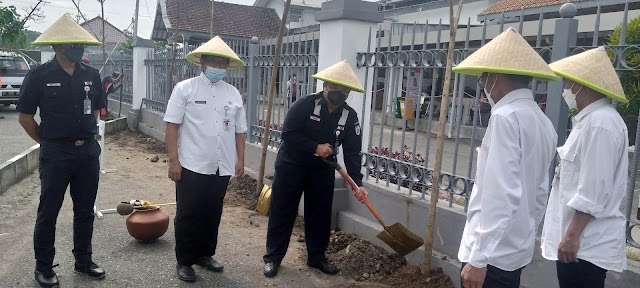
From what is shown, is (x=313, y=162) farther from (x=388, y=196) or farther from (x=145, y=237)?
(x=145, y=237)

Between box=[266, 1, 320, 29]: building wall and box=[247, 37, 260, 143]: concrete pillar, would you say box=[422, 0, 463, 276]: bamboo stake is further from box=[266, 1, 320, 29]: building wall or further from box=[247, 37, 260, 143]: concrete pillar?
box=[266, 1, 320, 29]: building wall

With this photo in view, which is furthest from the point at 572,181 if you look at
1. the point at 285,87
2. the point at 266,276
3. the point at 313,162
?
the point at 285,87

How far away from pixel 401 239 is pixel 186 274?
172 centimetres

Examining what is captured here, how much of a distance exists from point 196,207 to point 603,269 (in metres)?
2.82

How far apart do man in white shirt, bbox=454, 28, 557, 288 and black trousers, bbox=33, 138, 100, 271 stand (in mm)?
2842

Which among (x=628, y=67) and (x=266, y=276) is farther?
(x=266, y=276)

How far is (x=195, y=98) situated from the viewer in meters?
4.07

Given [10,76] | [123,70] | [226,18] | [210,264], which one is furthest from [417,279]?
[226,18]

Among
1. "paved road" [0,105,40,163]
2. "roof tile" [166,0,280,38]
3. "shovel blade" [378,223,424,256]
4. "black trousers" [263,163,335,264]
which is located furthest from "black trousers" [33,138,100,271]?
"roof tile" [166,0,280,38]

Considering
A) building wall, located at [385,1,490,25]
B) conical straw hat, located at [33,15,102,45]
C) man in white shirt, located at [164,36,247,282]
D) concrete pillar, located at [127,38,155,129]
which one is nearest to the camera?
conical straw hat, located at [33,15,102,45]

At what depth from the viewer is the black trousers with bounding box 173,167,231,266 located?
13.3 feet

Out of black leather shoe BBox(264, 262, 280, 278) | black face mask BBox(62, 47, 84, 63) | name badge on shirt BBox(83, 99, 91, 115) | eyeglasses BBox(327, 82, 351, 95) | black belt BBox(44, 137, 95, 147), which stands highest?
black face mask BBox(62, 47, 84, 63)

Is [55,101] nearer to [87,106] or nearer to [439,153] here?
[87,106]

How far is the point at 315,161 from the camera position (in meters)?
4.34
